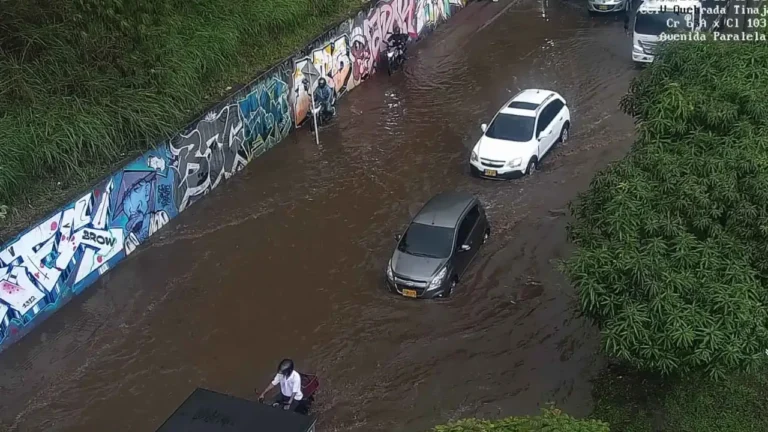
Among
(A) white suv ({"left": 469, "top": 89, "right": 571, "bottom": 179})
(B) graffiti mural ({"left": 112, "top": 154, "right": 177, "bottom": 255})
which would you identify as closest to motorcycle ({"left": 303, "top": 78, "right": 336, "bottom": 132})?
(A) white suv ({"left": 469, "top": 89, "right": 571, "bottom": 179})

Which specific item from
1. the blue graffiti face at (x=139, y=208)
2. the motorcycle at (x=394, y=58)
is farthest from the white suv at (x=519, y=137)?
the blue graffiti face at (x=139, y=208)

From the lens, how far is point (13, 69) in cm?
1644

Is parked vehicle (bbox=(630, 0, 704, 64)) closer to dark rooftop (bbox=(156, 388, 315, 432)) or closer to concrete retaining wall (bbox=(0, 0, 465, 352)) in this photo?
concrete retaining wall (bbox=(0, 0, 465, 352))

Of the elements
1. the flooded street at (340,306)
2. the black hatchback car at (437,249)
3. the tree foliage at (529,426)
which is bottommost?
the flooded street at (340,306)

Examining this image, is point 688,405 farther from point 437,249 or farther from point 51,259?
point 51,259

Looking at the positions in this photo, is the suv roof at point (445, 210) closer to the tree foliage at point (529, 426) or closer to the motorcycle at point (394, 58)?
the tree foliage at point (529, 426)

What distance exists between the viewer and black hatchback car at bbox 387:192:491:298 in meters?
14.6

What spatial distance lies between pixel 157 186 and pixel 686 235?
11393 mm

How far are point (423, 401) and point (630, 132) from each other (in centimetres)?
1128

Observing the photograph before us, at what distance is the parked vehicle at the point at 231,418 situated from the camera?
30.1 ft

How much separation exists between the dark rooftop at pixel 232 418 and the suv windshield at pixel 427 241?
6052 mm

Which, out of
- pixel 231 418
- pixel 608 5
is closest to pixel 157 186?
pixel 231 418

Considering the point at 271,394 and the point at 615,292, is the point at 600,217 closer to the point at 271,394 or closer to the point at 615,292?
the point at 615,292

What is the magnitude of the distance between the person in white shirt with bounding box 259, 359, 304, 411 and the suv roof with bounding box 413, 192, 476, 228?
15.9 feet
